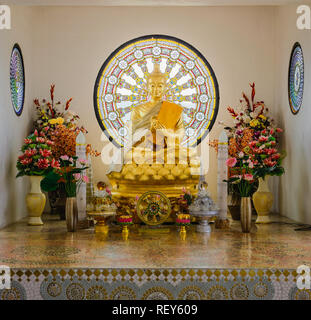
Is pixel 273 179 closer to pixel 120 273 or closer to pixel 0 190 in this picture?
pixel 0 190

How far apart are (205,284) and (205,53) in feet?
16.2

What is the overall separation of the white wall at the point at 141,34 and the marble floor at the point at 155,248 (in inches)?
92.4

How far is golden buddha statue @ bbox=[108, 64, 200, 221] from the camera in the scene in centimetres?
618

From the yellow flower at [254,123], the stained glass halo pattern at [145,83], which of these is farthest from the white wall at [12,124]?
the yellow flower at [254,123]

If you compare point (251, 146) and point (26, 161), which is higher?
point (251, 146)

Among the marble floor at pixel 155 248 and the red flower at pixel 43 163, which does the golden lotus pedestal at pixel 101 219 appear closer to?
the marble floor at pixel 155 248

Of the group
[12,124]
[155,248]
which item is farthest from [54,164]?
[155,248]

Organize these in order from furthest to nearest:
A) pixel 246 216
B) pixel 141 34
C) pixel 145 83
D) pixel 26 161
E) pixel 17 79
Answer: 1. pixel 145 83
2. pixel 141 34
3. pixel 17 79
4. pixel 26 161
5. pixel 246 216

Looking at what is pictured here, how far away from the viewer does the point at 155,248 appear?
169 inches

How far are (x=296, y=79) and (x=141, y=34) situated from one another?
256 centimetres

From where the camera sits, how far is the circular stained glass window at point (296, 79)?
6.18 metres

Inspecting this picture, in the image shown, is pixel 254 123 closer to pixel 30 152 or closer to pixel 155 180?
pixel 155 180

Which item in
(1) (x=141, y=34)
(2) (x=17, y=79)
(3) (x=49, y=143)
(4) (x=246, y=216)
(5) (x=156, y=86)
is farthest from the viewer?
(1) (x=141, y=34)

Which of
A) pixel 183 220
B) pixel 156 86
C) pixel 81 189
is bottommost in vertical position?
pixel 183 220
